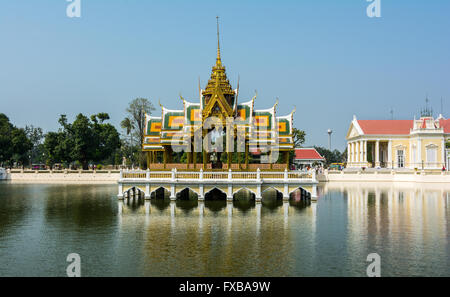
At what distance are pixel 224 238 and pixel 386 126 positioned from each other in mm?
65048

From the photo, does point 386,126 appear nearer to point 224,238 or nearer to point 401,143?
point 401,143

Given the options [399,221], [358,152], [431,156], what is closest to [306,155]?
[358,152]

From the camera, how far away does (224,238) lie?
1911 cm

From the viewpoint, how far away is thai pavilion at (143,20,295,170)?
108ft

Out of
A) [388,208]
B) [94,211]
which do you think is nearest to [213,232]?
[94,211]

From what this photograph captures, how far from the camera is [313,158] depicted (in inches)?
3506

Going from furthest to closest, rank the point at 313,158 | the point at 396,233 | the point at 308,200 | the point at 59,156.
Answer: the point at 313,158 < the point at 59,156 < the point at 308,200 < the point at 396,233

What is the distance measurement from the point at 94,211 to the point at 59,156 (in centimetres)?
4216

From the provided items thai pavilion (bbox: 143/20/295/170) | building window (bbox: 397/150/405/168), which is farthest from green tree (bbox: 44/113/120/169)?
building window (bbox: 397/150/405/168)

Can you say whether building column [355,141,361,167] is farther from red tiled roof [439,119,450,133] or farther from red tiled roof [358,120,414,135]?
red tiled roof [439,119,450,133]

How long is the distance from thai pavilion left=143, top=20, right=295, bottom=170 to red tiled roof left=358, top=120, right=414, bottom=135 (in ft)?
149

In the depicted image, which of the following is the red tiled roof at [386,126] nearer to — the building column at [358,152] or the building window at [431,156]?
the building column at [358,152]

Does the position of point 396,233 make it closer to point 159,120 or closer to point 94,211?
point 94,211

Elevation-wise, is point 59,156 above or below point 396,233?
above
